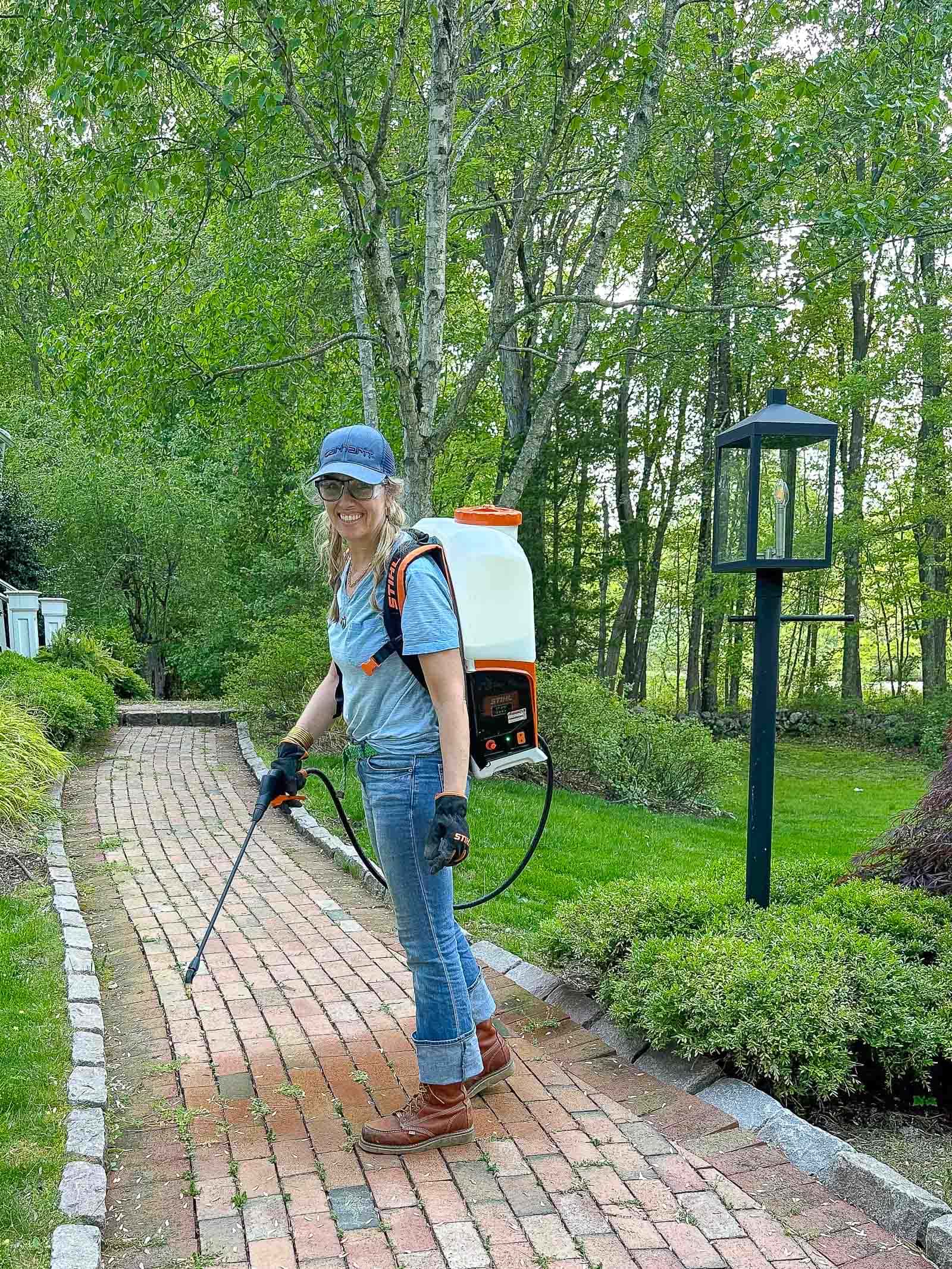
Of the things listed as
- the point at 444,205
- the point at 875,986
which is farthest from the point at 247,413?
the point at 875,986

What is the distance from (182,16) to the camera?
7.21 m

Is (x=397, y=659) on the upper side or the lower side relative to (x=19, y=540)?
lower

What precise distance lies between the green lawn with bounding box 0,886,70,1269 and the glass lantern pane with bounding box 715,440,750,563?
10.5 feet

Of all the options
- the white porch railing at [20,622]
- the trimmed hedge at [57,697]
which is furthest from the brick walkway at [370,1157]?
the white porch railing at [20,622]

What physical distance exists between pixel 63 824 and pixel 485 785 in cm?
412

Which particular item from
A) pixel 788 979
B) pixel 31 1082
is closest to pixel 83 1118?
Result: pixel 31 1082

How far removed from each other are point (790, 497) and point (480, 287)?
14.9 meters

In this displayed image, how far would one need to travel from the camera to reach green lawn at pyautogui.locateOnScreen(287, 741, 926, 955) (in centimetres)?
641

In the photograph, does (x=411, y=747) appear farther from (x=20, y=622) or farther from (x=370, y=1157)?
(x=20, y=622)

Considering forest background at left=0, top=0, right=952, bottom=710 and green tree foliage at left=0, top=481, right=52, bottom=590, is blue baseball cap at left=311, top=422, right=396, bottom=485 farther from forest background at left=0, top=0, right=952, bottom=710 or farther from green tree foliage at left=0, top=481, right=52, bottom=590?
green tree foliage at left=0, top=481, right=52, bottom=590

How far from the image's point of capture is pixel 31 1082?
11.8 feet

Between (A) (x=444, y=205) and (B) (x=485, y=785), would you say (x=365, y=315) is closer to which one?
(A) (x=444, y=205)

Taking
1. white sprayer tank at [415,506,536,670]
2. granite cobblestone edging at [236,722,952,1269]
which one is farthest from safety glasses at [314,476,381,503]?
granite cobblestone edging at [236,722,952,1269]

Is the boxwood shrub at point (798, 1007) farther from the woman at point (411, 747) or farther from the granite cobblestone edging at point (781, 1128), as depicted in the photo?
the woman at point (411, 747)
